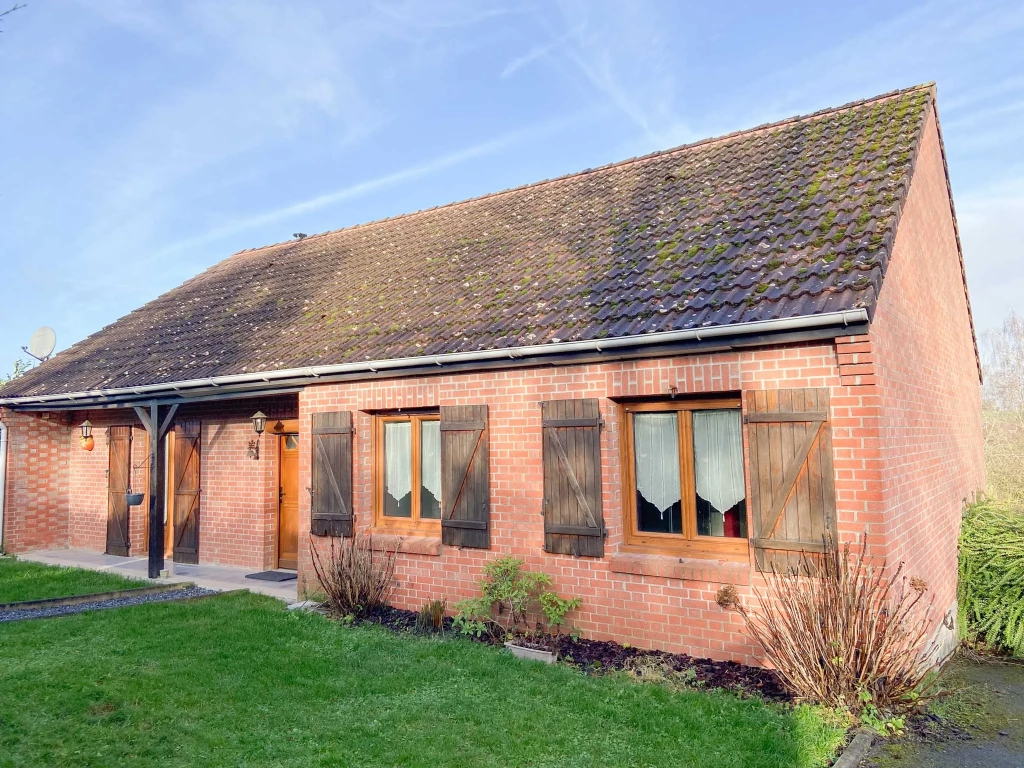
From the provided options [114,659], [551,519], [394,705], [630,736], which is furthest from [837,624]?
[114,659]

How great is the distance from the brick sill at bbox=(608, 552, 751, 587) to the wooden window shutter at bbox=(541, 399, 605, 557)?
0.82ft

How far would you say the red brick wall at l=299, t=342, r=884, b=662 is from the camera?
519cm

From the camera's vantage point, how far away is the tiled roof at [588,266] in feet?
19.8

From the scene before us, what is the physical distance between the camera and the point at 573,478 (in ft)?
21.2

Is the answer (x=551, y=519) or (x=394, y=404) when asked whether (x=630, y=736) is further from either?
(x=394, y=404)

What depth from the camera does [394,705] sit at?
4969 millimetres

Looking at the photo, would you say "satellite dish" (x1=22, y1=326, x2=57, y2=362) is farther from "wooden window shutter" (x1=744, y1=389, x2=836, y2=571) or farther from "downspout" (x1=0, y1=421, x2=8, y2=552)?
"wooden window shutter" (x1=744, y1=389, x2=836, y2=571)

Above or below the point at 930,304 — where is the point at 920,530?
below

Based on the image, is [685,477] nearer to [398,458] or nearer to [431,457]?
[431,457]

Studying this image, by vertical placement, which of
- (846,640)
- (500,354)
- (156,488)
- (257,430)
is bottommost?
(846,640)

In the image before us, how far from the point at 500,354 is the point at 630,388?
137cm

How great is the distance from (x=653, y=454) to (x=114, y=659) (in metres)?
5.27

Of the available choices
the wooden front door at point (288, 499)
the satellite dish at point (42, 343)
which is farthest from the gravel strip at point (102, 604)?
the satellite dish at point (42, 343)

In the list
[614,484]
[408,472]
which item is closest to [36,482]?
[408,472]
